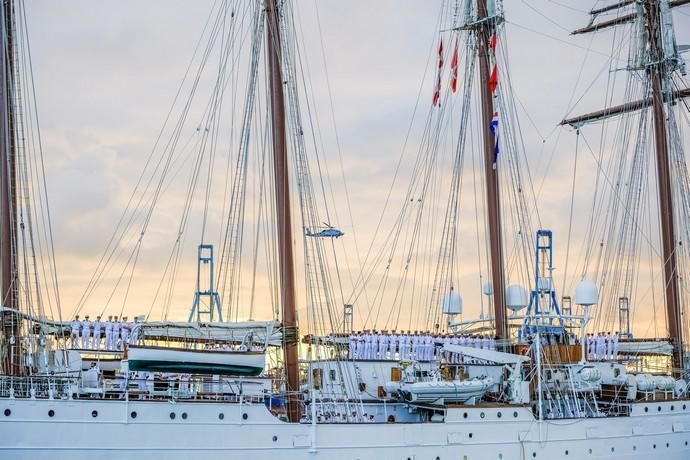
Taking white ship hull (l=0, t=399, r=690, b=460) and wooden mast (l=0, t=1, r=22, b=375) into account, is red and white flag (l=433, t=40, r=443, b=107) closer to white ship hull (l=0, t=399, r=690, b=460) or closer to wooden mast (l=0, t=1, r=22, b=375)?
white ship hull (l=0, t=399, r=690, b=460)

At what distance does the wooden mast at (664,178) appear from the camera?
5427 centimetres

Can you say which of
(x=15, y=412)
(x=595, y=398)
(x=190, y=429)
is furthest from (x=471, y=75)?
(x=15, y=412)

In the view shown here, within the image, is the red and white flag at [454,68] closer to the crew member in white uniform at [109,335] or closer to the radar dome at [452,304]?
the radar dome at [452,304]

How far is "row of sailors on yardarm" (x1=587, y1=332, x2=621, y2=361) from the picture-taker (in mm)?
54688

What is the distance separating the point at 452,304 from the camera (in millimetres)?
51312

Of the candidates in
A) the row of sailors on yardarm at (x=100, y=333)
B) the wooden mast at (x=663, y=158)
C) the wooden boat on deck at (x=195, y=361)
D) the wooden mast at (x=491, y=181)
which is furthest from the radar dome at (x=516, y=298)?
the row of sailors on yardarm at (x=100, y=333)

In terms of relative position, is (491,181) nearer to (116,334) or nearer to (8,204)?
(116,334)

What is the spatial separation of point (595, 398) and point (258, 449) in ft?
61.3

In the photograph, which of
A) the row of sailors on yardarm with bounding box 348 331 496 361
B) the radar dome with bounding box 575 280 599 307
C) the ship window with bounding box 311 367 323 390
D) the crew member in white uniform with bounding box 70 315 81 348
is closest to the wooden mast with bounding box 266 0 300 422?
the ship window with bounding box 311 367 323 390

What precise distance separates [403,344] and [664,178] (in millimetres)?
20043

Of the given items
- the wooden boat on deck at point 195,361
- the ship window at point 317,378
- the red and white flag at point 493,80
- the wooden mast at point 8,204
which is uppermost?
the red and white flag at point 493,80

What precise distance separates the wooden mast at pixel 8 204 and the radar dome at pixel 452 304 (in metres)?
22.1

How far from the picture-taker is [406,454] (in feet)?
134

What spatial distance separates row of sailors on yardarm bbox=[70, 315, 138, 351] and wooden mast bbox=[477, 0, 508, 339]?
59.3 feet
